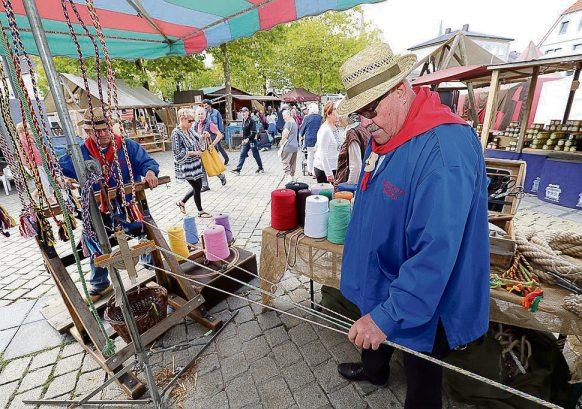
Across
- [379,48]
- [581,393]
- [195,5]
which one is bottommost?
[581,393]

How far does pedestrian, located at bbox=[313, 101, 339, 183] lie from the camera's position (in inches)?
202

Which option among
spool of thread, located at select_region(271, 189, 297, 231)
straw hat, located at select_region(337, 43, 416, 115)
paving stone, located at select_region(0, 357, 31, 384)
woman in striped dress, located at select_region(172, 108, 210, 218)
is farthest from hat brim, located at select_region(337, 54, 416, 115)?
woman in striped dress, located at select_region(172, 108, 210, 218)

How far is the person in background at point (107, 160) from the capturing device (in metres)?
2.95

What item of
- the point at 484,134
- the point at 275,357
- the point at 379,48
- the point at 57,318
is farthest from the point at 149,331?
the point at 484,134

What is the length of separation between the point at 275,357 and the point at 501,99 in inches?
591

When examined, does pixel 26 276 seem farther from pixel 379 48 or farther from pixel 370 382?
pixel 379 48

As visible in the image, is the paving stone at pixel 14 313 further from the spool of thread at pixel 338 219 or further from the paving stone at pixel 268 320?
the spool of thread at pixel 338 219

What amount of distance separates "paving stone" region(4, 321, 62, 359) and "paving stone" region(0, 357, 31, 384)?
11 centimetres

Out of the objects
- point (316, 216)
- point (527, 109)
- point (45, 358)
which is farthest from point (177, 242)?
point (527, 109)

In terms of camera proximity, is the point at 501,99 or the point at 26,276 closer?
the point at 26,276

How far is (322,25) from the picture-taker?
25641 mm

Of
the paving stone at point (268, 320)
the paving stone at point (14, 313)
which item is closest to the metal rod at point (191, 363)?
the paving stone at point (268, 320)

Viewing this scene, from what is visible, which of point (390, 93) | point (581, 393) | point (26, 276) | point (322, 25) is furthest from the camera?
point (322, 25)

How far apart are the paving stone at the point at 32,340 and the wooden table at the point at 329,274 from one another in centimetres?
231
